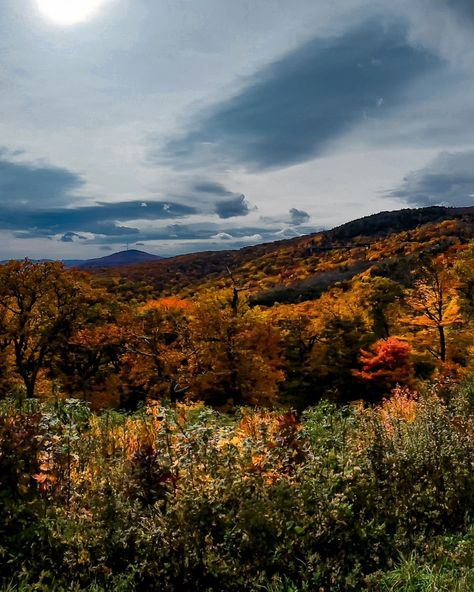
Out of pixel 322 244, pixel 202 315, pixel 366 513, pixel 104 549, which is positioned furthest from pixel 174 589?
pixel 322 244

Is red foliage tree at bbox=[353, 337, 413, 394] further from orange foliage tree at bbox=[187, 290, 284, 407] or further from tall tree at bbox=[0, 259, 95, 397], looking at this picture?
tall tree at bbox=[0, 259, 95, 397]

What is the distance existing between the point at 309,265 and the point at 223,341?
11448 centimetres

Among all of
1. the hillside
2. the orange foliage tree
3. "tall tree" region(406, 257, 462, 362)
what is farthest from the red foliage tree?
the hillside

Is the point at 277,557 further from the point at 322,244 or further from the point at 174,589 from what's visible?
the point at 322,244

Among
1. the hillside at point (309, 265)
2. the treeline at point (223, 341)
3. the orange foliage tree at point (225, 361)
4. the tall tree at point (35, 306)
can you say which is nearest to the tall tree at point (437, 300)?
the treeline at point (223, 341)

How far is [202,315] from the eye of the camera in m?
→ 27.2

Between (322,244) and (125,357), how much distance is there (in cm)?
16493

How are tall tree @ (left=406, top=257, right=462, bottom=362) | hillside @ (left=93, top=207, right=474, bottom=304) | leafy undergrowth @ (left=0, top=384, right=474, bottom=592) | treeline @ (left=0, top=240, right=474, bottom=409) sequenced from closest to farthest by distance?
leafy undergrowth @ (left=0, top=384, right=474, bottom=592) → treeline @ (left=0, top=240, right=474, bottom=409) → tall tree @ (left=406, top=257, right=462, bottom=362) → hillside @ (left=93, top=207, right=474, bottom=304)

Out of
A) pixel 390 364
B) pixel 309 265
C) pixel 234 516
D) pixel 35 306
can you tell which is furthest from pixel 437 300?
pixel 309 265

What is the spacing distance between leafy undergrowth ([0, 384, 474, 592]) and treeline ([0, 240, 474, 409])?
1804cm

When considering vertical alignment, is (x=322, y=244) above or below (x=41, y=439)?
above

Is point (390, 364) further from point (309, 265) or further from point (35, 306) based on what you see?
point (309, 265)

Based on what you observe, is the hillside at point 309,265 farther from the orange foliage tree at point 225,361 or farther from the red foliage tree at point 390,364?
the orange foliage tree at point 225,361

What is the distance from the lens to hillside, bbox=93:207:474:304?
8906 cm
